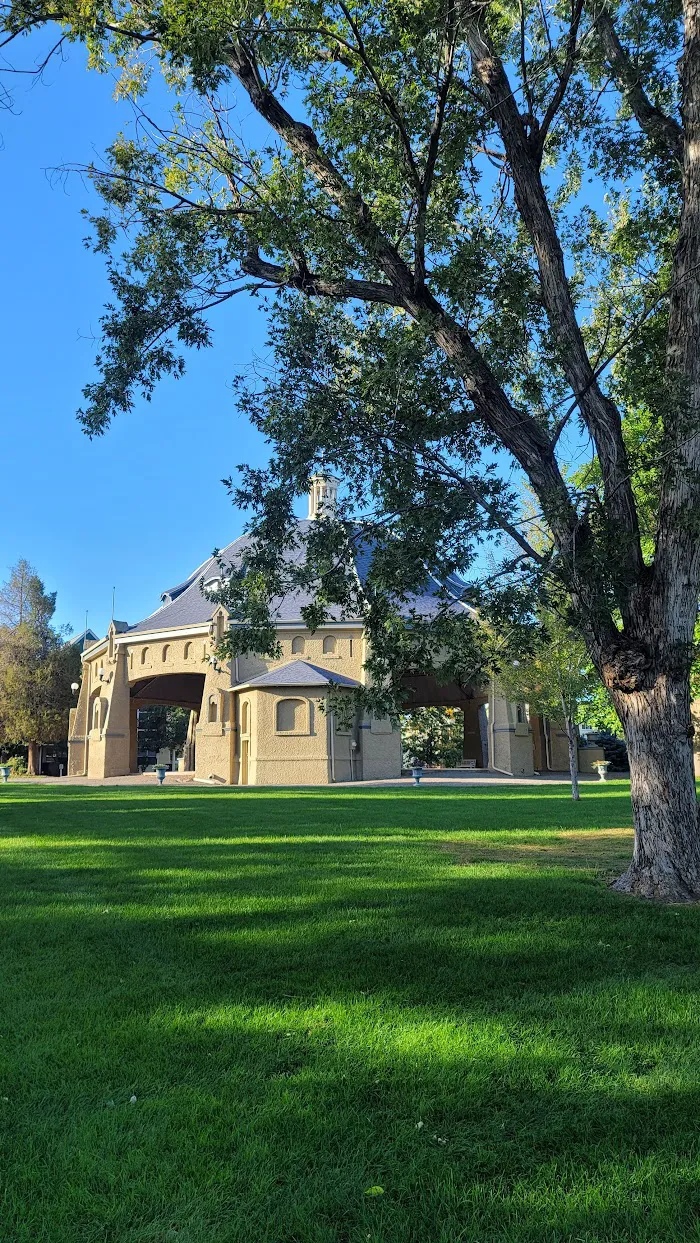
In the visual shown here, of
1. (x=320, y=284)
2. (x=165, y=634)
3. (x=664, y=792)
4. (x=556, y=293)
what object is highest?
(x=165, y=634)

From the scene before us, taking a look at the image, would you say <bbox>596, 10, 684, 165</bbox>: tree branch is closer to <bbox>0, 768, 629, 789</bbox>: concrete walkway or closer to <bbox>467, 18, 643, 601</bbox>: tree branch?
<bbox>467, 18, 643, 601</bbox>: tree branch

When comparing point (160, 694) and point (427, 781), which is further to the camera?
point (160, 694)

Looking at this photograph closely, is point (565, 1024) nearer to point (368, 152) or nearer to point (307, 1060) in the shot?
point (307, 1060)

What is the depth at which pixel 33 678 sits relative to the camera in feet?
212

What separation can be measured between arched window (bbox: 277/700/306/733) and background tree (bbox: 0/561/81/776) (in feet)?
97.9

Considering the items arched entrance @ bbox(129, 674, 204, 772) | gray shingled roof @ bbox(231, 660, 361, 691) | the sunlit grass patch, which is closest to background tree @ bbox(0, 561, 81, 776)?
arched entrance @ bbox(129, 674, 204, 772)

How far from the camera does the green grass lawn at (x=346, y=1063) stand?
3.10 m

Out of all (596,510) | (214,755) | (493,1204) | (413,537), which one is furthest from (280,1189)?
(214,755)

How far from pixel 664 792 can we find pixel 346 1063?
5.72m

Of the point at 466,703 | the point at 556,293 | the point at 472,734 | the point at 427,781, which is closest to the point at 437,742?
the point at 472,734

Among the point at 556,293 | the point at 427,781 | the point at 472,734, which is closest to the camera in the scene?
the point at 556,293

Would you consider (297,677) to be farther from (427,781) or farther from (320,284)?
(320,284)

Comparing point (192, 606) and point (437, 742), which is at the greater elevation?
point (192, 606)

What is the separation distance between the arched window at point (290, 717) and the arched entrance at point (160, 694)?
12452 millimetres
